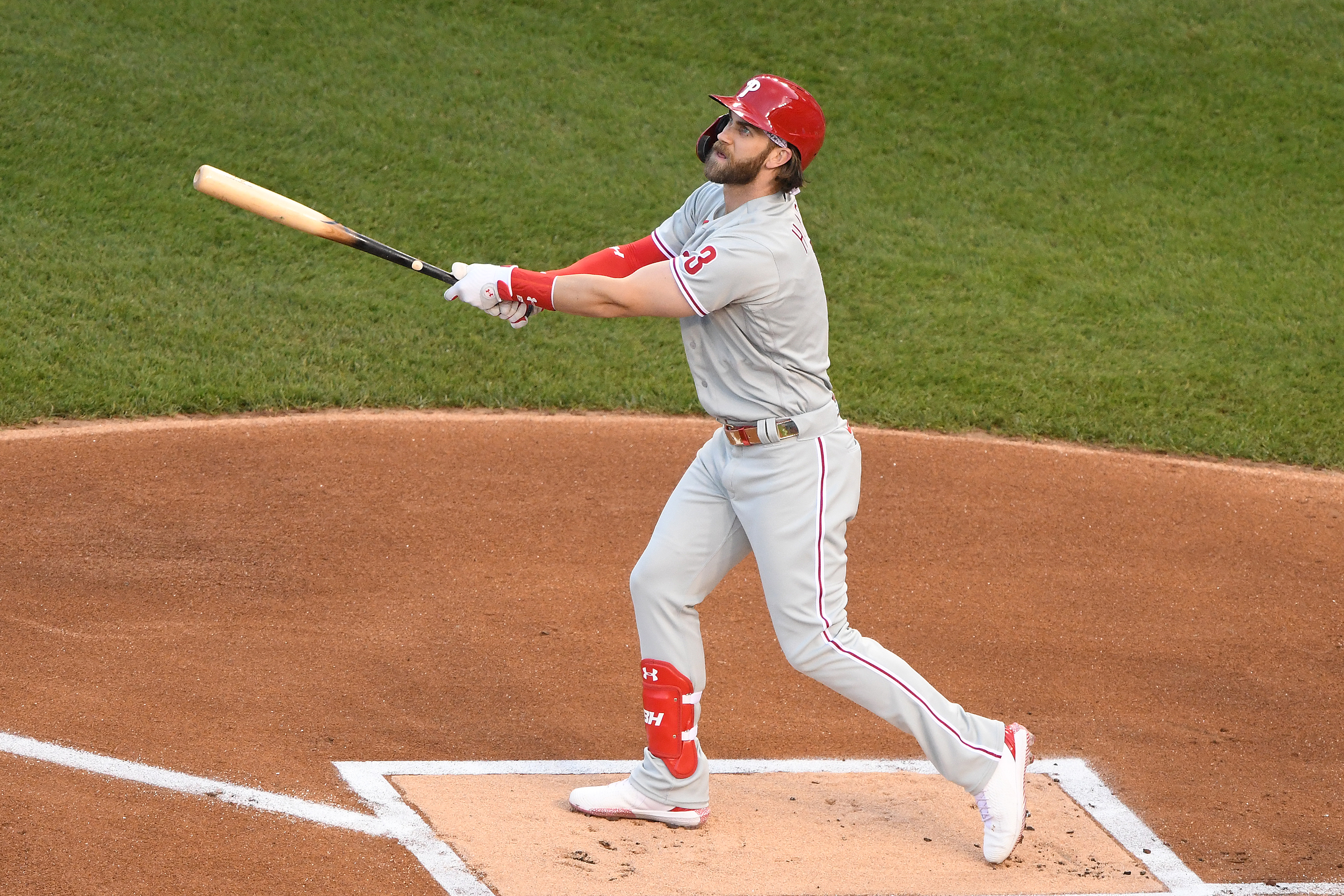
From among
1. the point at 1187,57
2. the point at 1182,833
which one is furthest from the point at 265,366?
the point at 1187,57

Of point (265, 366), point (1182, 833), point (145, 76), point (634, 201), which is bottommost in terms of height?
point (1182, 833)

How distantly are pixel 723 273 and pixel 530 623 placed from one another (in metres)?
2.25

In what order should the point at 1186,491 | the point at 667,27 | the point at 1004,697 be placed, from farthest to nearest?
the point at 667,27
the point at 1186,491
the point at 1004,697

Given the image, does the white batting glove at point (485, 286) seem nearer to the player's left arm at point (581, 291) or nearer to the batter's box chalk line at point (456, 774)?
the player's left arm at point (581, 291)

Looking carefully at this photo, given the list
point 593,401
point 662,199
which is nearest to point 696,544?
point 593,401

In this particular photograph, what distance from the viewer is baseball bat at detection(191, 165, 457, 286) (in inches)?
168

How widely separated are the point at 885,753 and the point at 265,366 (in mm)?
4931

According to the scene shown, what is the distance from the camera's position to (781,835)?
4137mm

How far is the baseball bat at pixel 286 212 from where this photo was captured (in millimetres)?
4262

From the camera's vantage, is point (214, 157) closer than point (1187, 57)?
Yes

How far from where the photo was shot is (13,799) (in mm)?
3920

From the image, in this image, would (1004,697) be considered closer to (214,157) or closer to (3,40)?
(214,157)

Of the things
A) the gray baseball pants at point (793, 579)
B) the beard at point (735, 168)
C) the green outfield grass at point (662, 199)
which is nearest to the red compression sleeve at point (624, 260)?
the beard at point (735, 168)

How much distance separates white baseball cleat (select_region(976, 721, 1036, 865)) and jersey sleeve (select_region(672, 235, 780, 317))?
5.02 ft
